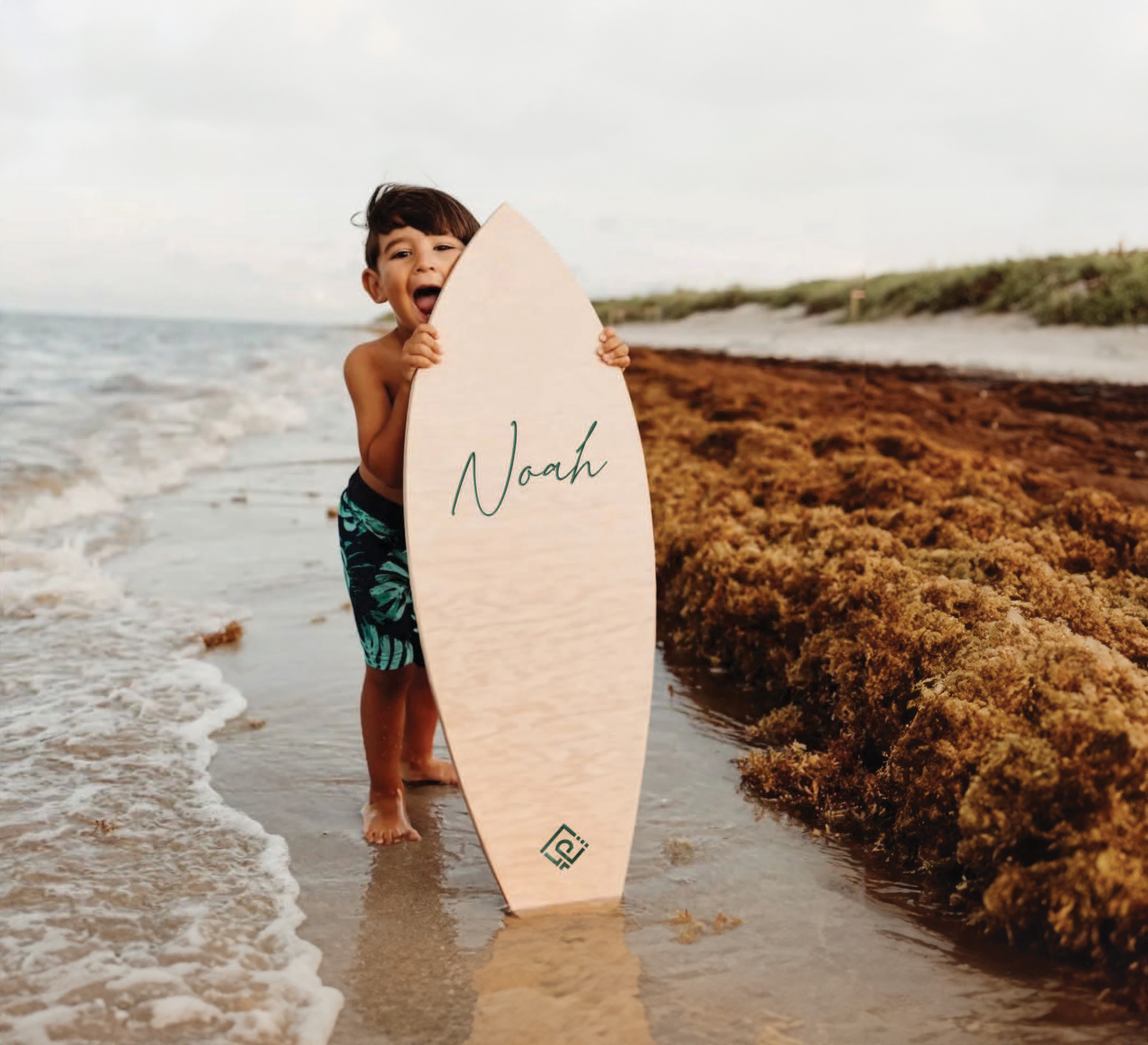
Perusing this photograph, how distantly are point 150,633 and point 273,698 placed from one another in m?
0.93

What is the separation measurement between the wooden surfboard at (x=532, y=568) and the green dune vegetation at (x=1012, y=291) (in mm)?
9616

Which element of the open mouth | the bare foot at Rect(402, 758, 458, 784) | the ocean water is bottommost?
the bare foot at Rect(402, 758, 458, 784)

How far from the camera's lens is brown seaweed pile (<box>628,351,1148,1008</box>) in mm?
1837

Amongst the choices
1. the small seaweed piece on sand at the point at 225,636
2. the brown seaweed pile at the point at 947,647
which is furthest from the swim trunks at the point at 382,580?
the small seaweed piece on sand at the point at 225,636

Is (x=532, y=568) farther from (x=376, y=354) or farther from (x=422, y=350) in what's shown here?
(x=376, y=354)

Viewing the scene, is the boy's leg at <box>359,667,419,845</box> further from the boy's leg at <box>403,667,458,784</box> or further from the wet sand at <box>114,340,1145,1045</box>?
the boy's leg at <box>403,667,458,784</box>

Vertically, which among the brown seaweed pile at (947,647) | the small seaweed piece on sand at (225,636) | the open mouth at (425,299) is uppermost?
the open mouth at (425,299)

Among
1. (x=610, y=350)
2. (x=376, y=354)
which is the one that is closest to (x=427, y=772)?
(x=376, y=354)

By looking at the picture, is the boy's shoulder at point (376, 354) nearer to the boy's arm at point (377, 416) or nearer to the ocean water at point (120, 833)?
the boy's arm at point (377, 416)

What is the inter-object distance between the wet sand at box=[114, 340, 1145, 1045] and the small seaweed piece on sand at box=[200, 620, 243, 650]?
662 mm

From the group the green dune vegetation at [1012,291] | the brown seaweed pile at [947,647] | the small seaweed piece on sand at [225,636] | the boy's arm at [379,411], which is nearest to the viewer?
the brown seaweed pile at [947,647]

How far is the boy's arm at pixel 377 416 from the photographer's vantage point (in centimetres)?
240

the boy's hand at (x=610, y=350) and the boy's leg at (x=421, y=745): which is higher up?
the boy's hand at (x=610, y=350)

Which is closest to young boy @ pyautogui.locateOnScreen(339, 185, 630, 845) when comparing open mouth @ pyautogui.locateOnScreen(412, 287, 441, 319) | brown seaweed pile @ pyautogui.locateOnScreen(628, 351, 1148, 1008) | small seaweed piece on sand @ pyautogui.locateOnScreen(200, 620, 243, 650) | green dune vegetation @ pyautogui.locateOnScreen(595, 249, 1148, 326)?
open mouth @ pyautogui.locateOnScreen(412, 287, 441, 319)
